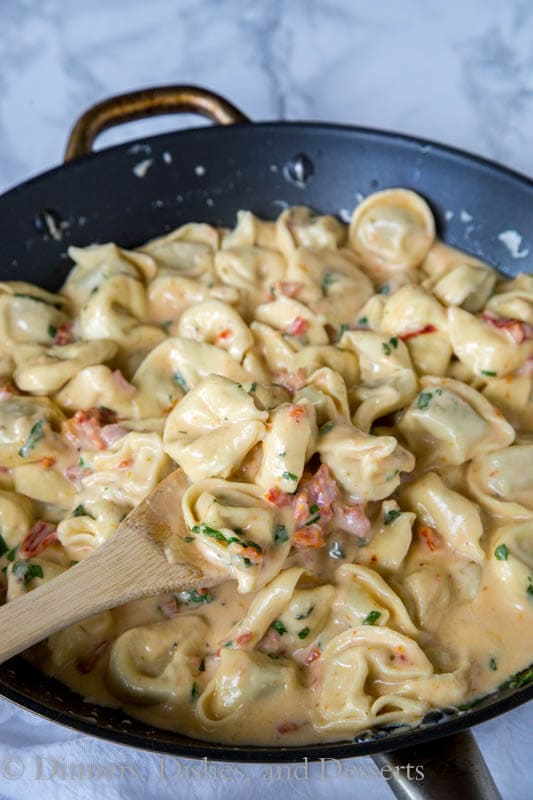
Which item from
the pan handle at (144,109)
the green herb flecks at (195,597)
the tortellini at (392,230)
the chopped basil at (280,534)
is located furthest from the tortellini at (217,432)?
the pan handle at (144,109)

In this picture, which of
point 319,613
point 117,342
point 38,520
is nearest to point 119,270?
point 117,342

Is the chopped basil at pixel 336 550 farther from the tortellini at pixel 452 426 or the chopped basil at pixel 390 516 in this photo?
the tortellini at pixel 452 426

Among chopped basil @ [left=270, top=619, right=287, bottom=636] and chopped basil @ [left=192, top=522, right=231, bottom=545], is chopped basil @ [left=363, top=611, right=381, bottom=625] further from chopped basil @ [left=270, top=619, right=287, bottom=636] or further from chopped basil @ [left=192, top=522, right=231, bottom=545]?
chopped basil @ [left=192, top=522, right=231, bottom=545]

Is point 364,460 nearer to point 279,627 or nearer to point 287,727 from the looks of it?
point 279,627

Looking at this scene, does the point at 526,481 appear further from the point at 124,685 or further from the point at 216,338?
the point at 124,685

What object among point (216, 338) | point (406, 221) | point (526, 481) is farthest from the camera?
point (406, 221)
